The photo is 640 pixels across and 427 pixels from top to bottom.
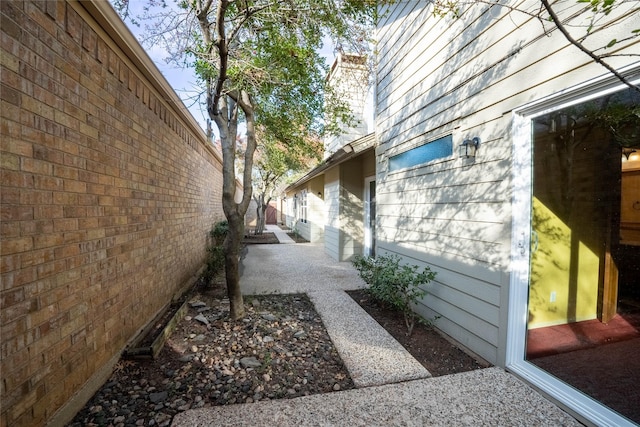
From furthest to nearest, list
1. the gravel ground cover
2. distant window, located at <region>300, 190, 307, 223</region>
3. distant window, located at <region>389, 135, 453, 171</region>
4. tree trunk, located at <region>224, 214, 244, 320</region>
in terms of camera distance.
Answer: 1. distant window, located at <region>300, 190, 307, 223</region>
2. tree trunk, located at <region>224, 214, 244, 320</region>
3. distant window, located at <region>389, 135, 453, 171</region>
4. the gravel ground cover

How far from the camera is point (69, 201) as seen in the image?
75.4 inches

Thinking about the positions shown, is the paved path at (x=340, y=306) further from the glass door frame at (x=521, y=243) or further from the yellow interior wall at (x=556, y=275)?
the yellow interior wall at (x=556, y=275)

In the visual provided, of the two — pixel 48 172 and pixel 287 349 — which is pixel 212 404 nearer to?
pixel 287 349

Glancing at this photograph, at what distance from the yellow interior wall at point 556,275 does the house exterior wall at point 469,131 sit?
388 mm

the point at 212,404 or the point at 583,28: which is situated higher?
the point at 583,28

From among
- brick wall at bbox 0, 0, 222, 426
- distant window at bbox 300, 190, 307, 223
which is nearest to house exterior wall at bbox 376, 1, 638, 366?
brick wall at bbox 0, 0, 222, 426

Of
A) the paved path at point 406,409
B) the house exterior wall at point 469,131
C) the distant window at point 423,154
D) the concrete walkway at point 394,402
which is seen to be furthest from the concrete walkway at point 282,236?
the paved path at point 406,409

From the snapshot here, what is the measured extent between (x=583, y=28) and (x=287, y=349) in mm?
3565

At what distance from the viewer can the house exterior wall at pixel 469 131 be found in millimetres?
2361

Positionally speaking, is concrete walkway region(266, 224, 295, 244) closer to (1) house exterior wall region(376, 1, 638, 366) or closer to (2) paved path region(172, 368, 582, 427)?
(1) house exterior wall region(376, 1, 638, 366)

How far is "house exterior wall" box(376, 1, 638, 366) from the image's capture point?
2361 millimetres

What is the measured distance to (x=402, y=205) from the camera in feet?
14.4

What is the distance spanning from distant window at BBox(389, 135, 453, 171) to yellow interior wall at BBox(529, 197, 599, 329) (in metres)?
1.11

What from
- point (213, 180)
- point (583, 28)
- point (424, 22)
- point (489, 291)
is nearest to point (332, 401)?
point (489, 291)
